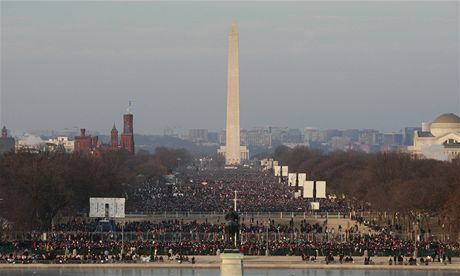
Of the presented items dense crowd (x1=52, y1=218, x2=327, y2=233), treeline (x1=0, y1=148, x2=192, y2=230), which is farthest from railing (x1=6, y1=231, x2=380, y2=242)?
treeline (x1=0, y1=148, x2=192, y2=230)

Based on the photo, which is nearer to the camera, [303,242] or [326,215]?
[303,242]

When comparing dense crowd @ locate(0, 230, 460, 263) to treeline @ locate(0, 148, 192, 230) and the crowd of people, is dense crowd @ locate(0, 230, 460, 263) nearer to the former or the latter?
the crowd of people

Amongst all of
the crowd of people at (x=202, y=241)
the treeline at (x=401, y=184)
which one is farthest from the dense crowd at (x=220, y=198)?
the treeline at (x=401, y=184)

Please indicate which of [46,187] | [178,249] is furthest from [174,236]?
[46,187]

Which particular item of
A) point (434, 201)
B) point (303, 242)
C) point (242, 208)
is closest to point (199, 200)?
point (242, 208)

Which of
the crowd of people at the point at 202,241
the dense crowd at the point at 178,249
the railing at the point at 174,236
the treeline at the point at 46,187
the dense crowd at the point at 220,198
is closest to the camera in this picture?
the dense crowd at the point at 178,249

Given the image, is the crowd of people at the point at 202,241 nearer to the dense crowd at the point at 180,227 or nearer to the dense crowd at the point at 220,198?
the dense crowd at the point at 180,227

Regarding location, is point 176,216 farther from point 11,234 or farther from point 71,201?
point 11,234
